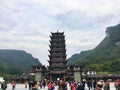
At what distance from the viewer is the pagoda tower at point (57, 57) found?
88688 mm

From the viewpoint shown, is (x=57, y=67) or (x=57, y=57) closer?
(x=57, y=67)

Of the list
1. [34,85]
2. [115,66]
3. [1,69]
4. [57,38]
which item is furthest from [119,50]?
[34,85]

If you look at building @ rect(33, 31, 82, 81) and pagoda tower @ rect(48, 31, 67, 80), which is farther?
pagoda tower @ rect(48, 31, 67, 80)

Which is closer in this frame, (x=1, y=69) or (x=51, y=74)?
(x=51, y=74)

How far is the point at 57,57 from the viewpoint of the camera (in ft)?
304

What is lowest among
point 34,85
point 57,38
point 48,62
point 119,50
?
point 34,85

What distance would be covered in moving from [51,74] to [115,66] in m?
43.6

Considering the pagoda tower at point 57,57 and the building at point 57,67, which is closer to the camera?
the building at point 57,67

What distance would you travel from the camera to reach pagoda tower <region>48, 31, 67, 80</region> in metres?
88.7

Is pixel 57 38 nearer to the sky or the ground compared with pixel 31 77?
nearer to the sky

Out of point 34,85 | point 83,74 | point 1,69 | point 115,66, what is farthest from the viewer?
point 1,69

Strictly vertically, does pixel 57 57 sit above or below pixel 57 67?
above

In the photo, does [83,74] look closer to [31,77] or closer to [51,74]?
[51,74]

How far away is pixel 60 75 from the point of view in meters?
88.8
